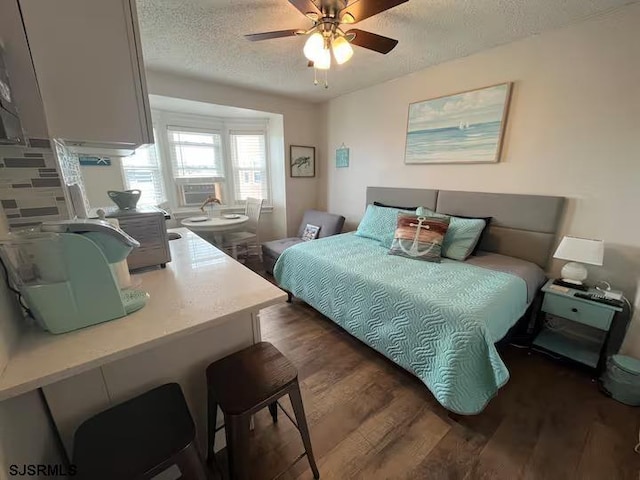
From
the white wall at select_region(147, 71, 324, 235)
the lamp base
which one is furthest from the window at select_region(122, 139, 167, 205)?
the lamp base

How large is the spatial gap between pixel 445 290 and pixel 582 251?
103 centimetres

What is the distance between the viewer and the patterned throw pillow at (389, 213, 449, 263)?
2215 mm

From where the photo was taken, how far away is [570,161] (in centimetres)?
197

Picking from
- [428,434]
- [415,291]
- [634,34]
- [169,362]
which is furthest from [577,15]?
[169,362]

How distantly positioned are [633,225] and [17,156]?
10.9ft

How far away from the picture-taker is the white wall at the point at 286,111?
9.21ft

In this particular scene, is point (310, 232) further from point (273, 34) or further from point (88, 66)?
point (88, 66)

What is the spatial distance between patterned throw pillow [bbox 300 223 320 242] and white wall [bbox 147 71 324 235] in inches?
18.1

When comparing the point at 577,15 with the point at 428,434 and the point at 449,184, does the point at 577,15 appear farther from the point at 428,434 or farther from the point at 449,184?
the point at 428,434

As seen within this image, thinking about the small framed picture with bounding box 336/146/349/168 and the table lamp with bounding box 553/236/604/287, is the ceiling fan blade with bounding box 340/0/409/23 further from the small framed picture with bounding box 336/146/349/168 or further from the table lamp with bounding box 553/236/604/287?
the small framed picture with bounding box 336/146/349/168

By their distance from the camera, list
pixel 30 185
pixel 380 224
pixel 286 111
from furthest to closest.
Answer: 1. pixel 286 111
2. pixel 380 224
3. pixel 30 185

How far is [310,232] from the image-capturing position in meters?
3.67

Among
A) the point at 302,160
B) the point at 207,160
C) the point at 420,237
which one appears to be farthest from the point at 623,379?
the point at 207,160

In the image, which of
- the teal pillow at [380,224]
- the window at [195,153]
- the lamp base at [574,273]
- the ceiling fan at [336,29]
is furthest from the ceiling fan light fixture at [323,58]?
the window at [195,153]
